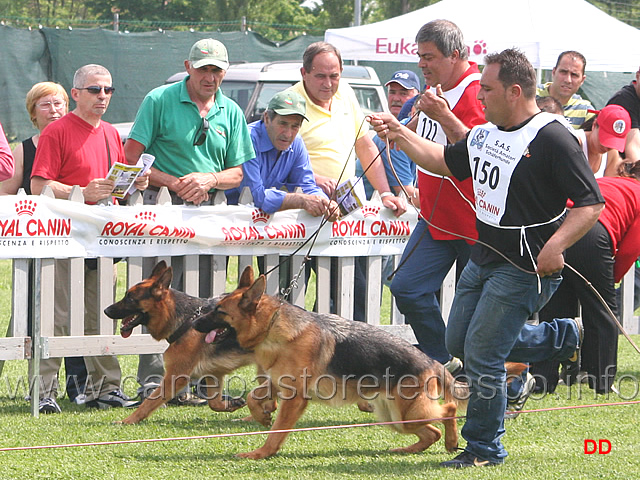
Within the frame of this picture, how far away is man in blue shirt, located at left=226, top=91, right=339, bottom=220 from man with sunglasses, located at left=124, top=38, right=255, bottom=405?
0.34 ft

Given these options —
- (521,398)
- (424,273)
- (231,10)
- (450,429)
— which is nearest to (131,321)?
(424,273)

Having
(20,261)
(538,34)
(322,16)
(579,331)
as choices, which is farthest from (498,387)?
(322,16)

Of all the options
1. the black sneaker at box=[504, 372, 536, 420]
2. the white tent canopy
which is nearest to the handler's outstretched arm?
the black sneaker at box=[504, 372, 536, 420]

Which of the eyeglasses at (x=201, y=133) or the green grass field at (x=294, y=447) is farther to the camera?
the eyeglasses at (x=201, y=133)

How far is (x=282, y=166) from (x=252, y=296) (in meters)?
1.66

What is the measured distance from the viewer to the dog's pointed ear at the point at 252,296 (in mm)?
4922

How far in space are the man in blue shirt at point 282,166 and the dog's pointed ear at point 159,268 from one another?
88 cm

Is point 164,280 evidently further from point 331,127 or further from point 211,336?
point 331,127

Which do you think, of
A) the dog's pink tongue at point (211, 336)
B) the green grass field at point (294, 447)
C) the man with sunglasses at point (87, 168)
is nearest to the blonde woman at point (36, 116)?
the man with sunglasses at point (87, 168)

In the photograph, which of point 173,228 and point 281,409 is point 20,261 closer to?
point 173,228

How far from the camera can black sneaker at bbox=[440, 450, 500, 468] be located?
4.58 m

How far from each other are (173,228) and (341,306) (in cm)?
138

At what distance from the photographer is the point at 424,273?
18.8 feet

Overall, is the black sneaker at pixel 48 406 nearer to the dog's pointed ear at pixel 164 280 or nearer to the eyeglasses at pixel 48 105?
the dog's pointed ear at pixel 164 280
